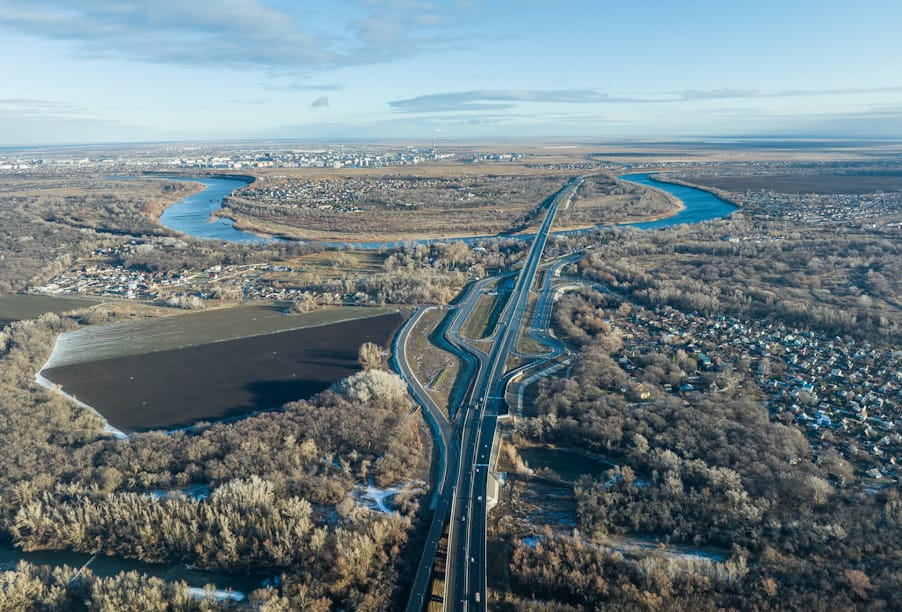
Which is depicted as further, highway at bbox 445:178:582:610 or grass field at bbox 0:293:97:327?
grass field at bbox 0:293:97:327

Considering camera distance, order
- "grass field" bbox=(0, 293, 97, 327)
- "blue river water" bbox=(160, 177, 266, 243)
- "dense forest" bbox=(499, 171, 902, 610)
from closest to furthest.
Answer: "dense forest" bbox=(499, 171, 902, 610), "grass field" bbox=(0, 293, 97, 327), "blue river water" bbox=(160, 177, 266, 243)

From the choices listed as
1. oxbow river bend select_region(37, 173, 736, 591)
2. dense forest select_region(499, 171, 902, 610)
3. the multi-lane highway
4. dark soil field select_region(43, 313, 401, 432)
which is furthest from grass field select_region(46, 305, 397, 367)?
dense forest select_region(499, 171, 902, 610)

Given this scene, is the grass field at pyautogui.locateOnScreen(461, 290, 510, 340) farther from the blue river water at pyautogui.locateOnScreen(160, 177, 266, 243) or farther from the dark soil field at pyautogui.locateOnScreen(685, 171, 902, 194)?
the dark soil field at pyautogui.locateOnScreen(685, 171, 902, 194)

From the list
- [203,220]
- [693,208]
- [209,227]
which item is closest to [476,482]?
[209,227]

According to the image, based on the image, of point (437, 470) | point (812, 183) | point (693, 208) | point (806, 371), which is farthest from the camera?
point (812, 183)

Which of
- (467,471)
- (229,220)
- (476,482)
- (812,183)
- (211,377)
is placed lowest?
(476,482)

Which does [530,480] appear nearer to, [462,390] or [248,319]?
[462,390]

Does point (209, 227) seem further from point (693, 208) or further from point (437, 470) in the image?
point (693, 208)
